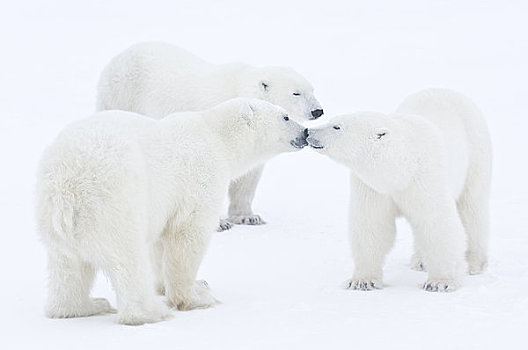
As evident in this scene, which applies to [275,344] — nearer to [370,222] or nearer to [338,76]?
[370,222]

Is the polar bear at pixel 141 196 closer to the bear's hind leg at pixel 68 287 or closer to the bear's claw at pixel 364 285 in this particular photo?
the bear's hind leg at pixel 68 287

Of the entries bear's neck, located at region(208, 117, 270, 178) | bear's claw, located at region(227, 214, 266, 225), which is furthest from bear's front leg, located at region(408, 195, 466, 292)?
bear's claw, located at region(227, 214, 266, 225)

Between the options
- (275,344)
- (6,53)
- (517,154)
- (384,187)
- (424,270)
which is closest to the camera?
(275,344)

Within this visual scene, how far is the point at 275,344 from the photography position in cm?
439

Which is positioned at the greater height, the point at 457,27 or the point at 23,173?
the point at 457,27

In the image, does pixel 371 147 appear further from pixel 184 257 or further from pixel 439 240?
pixel 184 257

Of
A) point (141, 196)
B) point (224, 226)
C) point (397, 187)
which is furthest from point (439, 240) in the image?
point (224, 226)

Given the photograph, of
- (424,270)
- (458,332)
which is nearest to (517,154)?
(424,270)

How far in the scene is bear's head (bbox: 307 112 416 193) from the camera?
557 centimetres

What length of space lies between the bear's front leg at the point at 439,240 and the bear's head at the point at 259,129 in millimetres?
861

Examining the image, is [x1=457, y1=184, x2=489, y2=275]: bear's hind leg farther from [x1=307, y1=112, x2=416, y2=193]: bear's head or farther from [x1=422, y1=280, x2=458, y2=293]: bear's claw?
[x1=307, y1=112, x2=416, y2=193]: bear's head

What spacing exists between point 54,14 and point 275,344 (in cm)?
1708

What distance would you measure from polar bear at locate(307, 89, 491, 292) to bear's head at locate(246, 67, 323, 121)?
1.89 meters

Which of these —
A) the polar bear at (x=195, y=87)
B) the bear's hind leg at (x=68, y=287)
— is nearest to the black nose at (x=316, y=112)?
the polar bear at (x=195, y=87)
